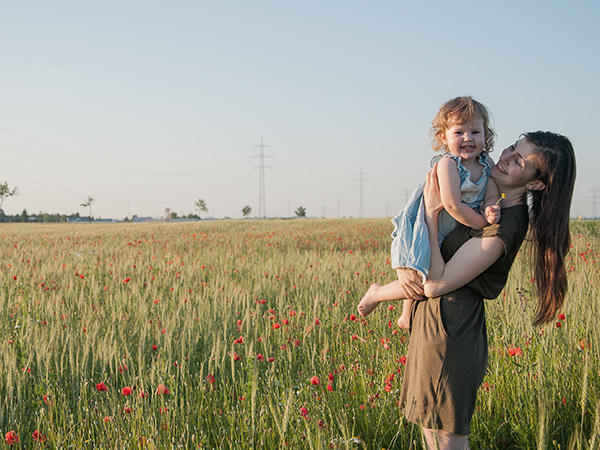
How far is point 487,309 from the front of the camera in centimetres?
413

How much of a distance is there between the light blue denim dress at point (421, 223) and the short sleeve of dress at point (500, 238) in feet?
0.21

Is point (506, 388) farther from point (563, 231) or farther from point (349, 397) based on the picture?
point (563, 231)

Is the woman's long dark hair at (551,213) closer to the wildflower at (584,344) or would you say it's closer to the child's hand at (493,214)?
the child's hand at (493,214)

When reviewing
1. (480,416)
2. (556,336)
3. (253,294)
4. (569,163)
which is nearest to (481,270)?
(569,163)

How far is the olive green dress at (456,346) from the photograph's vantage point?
1.77m

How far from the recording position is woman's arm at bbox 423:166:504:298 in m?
1.77

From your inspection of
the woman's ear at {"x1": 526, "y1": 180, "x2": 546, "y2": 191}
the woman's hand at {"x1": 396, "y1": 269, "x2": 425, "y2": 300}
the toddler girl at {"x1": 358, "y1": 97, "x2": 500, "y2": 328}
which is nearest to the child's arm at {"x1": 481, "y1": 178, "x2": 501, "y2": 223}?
the toddler girl at {"x1": 358, "y1": 97, "x2": 500, "y2": 328}

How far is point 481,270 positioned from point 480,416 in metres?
1.07

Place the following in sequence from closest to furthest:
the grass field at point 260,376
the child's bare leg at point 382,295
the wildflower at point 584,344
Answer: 1. the child's bare leg at point 382,295
2. the grass field at point 260,376
3. the wildflower at point 584,344

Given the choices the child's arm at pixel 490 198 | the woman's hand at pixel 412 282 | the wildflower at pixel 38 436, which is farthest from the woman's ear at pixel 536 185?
the wildflower at pixel 38 436

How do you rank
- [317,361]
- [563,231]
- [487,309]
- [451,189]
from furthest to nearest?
[487,309], [317,361], [563,231], [451,189]

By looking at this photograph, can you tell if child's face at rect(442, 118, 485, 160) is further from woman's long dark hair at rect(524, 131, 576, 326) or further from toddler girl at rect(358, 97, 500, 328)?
woman's long dark hair at rect(524, 131, 576, 326)

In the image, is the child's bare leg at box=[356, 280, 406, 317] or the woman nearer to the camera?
the woman

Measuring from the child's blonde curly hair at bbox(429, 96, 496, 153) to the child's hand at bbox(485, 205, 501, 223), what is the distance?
1.06 ft
